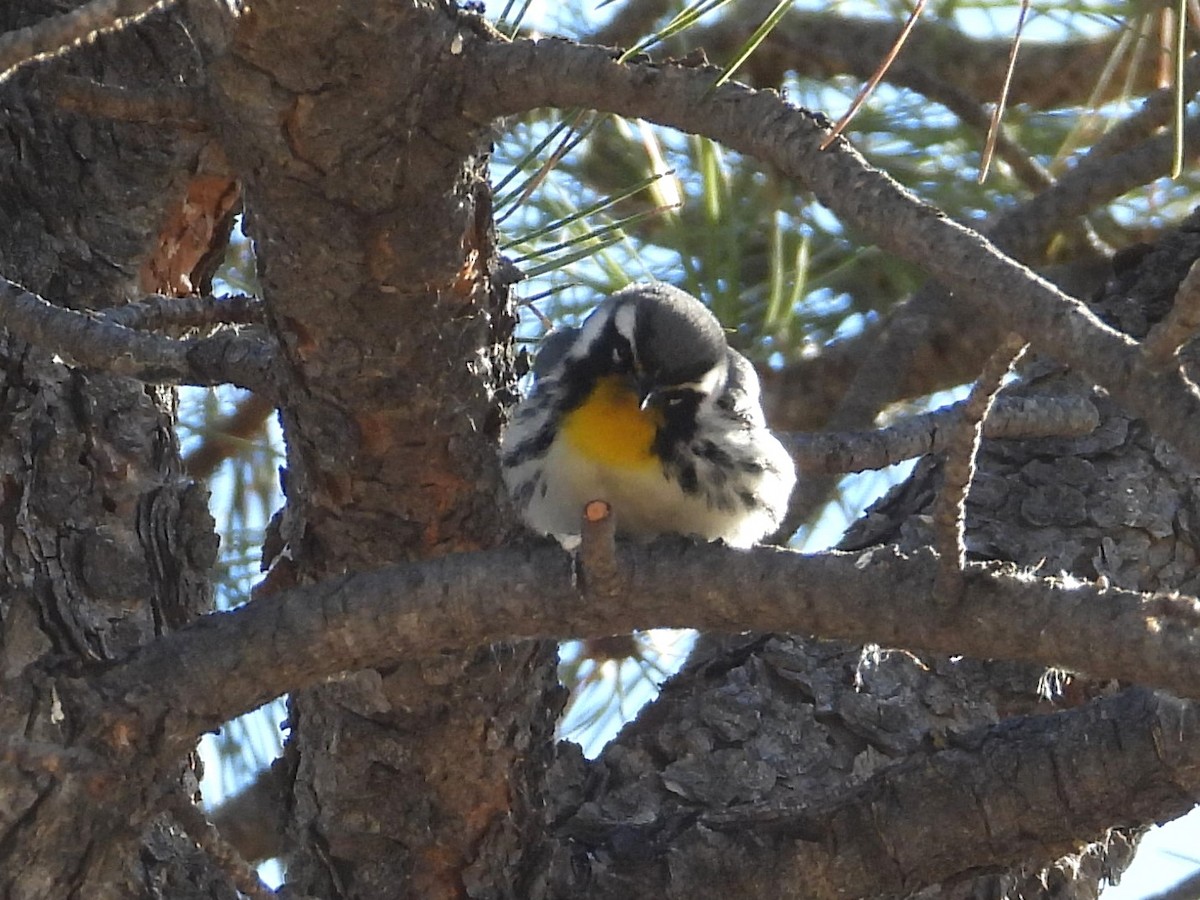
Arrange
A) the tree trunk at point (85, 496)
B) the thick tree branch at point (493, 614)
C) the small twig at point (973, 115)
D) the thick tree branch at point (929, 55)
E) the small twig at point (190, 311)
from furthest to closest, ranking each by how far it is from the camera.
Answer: the thick tree branch at point (929, 55)
the small twig at point (973, 115)
the small twig at point (190, 311)
the tree trunk at point (85, 496)
the thick tree branch at point (493, 614)

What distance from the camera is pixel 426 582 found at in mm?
1641

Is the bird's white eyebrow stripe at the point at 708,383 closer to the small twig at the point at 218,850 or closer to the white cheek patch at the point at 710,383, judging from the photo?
the white cheek patch at the point at 710,383

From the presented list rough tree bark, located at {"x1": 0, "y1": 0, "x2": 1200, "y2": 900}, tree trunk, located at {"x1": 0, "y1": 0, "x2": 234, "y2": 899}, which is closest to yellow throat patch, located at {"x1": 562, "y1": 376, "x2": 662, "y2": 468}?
rough tree bark, located at {"x1": 0, "y1": 0, "x2": 1200, "y2": 900}

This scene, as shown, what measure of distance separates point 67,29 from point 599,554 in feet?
2.30

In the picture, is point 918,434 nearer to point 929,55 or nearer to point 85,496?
point 85,496

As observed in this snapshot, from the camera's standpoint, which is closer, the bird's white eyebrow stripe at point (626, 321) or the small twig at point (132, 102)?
the small twig at point (132, 102)

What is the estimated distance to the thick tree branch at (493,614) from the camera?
1.55 m

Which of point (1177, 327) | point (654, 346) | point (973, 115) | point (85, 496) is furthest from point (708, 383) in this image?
point (1177, 327)

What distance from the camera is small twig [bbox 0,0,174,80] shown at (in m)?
1.11

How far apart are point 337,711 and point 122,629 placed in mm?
293

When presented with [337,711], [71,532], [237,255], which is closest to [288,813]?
[337,711]

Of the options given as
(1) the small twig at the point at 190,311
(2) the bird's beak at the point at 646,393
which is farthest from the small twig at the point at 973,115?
(1) the small twig at the point at 190,311

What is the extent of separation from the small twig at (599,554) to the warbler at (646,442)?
0.47 metres

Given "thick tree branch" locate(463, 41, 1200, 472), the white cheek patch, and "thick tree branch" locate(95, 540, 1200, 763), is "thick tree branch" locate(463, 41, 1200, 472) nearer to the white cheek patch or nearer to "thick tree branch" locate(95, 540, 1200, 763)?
"thick tree branch" locate(95, 540, 1200, 763)
